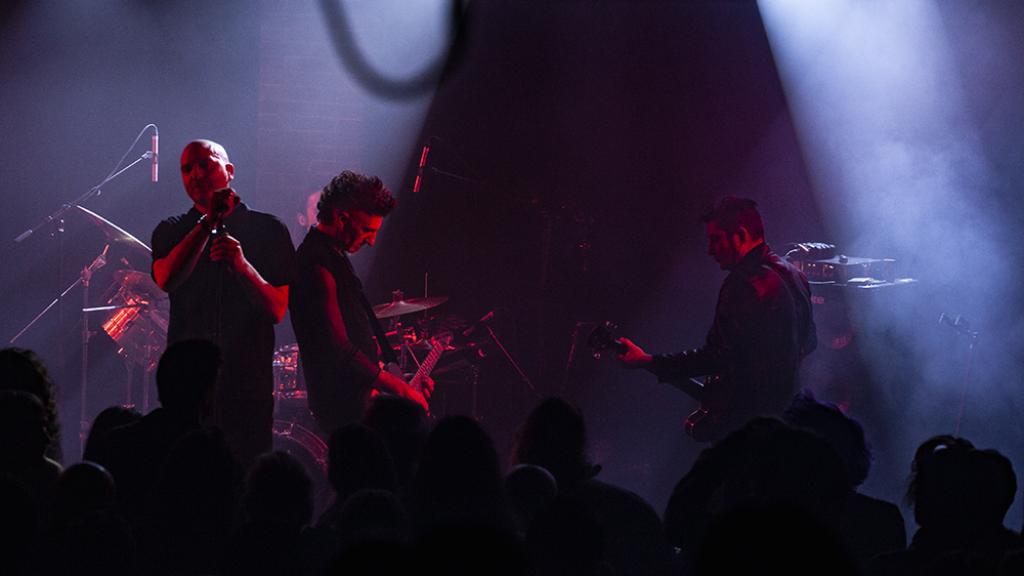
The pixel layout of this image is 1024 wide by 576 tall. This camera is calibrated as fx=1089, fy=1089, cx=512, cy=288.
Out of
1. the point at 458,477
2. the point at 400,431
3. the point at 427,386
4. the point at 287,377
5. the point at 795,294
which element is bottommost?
the point at 458,477

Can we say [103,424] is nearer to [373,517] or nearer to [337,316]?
[373,517]

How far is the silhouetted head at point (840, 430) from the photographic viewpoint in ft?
10.2

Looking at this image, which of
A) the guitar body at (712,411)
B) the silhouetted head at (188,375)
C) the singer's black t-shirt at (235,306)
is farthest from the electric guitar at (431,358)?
the silhouetted head at (188,375)

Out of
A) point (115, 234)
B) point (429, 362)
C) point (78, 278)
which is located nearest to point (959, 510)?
point (429, 362)

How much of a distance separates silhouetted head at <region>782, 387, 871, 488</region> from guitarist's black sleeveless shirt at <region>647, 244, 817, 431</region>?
5.65 ft

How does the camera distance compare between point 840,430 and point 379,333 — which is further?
point 379,333

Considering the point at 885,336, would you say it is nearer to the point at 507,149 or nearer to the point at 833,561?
the point at 507,149

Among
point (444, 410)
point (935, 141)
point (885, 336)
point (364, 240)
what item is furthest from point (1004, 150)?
point (364, 240)

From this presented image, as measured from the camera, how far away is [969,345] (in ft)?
24.2

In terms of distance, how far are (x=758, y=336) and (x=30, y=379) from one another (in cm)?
305

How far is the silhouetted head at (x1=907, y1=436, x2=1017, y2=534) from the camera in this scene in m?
2.54

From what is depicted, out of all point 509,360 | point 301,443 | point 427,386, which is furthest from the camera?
point 509,360

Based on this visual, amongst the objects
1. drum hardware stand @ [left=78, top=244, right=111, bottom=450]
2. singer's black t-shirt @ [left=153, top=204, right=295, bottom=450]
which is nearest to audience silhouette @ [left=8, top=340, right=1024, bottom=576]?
singer's black t-shirt @ [left=153, top=204, right=295, bottom=450]

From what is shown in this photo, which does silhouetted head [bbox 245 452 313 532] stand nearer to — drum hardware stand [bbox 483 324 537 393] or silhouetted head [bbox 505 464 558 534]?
silhouetted head [bbox 505 464 558 534]
